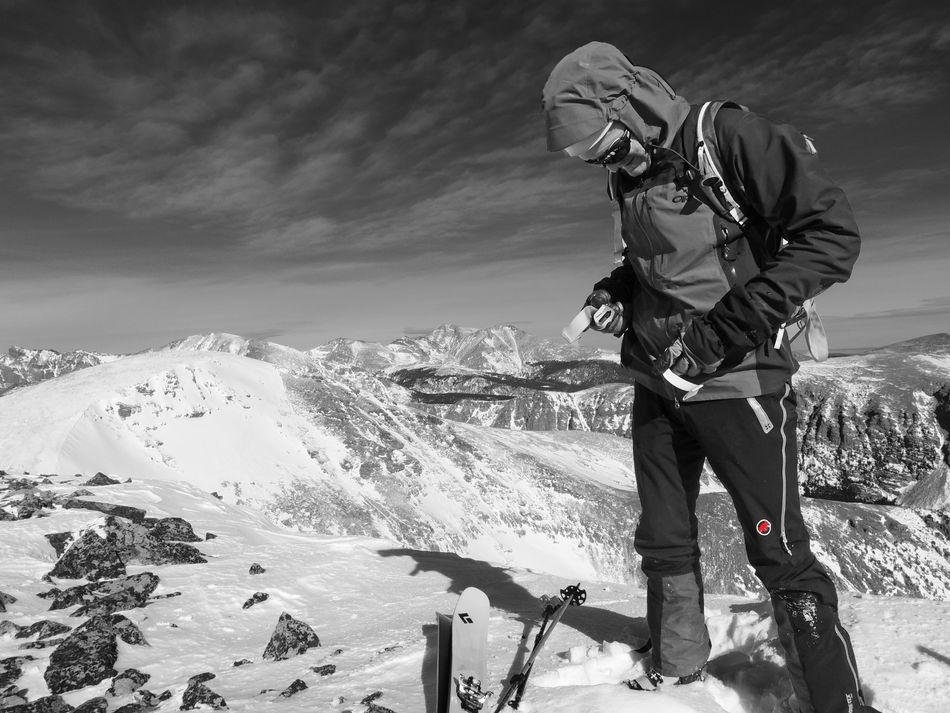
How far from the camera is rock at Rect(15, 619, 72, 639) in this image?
6.34 metres

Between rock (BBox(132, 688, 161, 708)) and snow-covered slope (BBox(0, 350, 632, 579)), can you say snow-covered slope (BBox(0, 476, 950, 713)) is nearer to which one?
rock (BBox(132, 688, 161, 708))

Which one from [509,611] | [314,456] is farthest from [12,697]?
[314,456]

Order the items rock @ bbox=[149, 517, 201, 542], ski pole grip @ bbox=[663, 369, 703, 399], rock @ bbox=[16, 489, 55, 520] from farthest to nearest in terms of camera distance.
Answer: rock @ bbox=[16, 489, 55, 520]
rock @ bbox=[149, 517, 201, 542]
ski pole grip @ bbox=[663, 369, 703, 399]

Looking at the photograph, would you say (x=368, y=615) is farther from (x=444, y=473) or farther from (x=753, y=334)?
(x=444, y=473)

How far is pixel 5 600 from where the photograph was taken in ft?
24.2

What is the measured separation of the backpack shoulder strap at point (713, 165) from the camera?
3578 mm

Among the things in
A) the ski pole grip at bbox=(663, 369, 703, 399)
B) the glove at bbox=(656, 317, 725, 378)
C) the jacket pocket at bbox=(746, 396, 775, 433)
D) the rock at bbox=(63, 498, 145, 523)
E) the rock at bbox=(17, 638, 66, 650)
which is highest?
the glove at bbox=(656, 317, 725, 378)

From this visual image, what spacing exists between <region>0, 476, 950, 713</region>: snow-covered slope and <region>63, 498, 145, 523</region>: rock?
2.28ft

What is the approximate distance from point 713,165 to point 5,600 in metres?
9.48

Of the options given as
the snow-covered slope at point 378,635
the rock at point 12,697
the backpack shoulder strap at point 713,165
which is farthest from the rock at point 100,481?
the backpack shoulder strap at point 713,165

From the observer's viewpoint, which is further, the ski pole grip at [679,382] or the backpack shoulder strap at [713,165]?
the ski pole grip at [679,382]

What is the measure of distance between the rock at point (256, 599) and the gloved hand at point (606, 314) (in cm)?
633

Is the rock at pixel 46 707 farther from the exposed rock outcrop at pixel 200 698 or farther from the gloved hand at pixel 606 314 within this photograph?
the gloved hand at pixel 606 314

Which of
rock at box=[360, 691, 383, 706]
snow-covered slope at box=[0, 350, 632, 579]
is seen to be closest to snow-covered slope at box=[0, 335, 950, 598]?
snow-covered slope at box=[0, 350, 632, 579]
